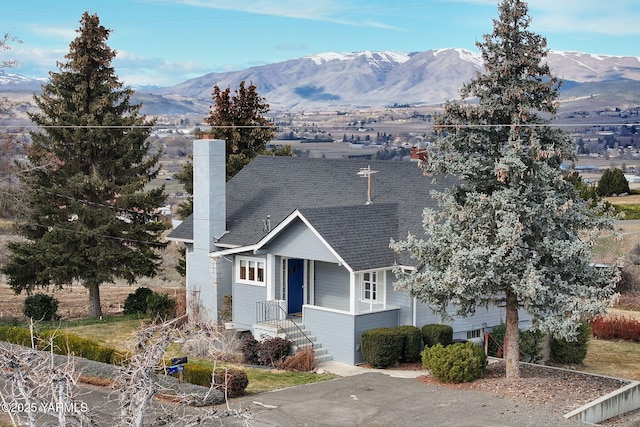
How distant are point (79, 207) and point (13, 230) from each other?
3.56m

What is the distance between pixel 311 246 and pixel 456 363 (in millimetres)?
6599

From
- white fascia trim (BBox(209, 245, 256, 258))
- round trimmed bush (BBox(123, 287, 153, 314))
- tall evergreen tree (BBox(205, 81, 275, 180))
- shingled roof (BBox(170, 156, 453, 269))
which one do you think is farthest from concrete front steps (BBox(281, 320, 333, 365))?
tall evergreen tree (BBox(205, 81, 275, 180))

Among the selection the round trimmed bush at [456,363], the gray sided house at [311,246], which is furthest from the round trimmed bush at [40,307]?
the round trimmed bush at [456,363]

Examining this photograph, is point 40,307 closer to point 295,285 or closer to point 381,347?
point 295,285

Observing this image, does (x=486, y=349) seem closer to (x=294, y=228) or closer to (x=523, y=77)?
(x=294, y=228)

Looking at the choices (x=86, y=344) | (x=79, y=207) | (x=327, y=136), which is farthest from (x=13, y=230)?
(x=327, y=136)

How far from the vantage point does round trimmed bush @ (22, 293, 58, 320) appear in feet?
112

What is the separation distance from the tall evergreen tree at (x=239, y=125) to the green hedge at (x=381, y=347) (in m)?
18.3

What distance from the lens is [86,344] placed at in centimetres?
2388

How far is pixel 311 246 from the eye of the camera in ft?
87.3

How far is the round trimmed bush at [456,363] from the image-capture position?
2178 centimetres

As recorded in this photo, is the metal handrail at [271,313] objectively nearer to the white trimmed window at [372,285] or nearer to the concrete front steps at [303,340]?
the concrete front steps at [303,340]

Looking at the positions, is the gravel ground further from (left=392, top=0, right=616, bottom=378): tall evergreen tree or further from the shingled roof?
the shingled roof

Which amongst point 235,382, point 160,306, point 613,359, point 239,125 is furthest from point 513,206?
point 239,125
